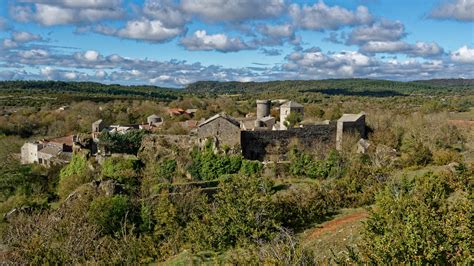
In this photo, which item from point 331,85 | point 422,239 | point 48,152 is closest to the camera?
point 422,239

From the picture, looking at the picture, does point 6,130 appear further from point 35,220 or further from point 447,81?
point 447,81

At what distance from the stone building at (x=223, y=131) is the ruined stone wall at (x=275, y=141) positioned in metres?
0.74

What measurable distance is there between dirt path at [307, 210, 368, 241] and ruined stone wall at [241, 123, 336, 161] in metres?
15.8

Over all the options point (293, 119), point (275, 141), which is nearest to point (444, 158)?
point (275, 141)

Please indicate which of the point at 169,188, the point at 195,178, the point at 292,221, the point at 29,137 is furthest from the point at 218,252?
the point at 29,137

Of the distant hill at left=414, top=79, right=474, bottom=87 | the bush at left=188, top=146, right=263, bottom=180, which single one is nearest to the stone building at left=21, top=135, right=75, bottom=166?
the bush at left=188, top=146, right=263, bottom=180

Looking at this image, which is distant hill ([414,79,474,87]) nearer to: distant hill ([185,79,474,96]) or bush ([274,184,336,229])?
distant hill ([185,79,474,96])

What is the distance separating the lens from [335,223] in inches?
730

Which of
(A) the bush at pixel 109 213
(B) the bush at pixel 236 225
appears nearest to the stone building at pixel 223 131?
(A) the bush at pixel 109 213

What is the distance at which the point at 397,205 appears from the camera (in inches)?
452

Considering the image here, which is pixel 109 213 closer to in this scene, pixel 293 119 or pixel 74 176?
pixel 74 176

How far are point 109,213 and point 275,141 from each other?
1603 centimetres

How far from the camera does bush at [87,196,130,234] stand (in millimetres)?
22781

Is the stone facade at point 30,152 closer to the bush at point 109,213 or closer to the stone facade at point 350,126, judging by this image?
the bush at point 109,213
